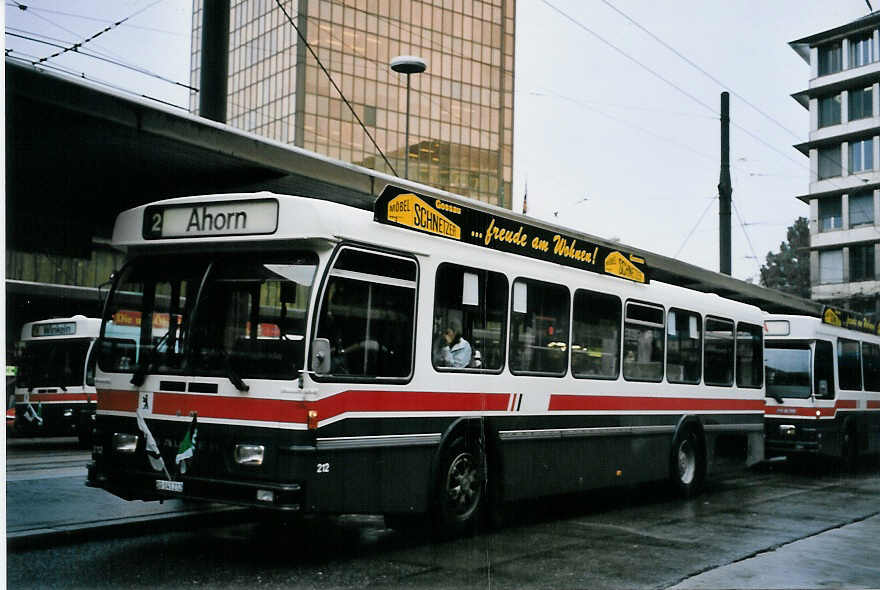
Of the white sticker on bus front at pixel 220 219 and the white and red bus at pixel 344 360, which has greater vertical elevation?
the white sticker on bus front at pixel 220 219

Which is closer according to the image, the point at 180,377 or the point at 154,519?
the point at 180,377

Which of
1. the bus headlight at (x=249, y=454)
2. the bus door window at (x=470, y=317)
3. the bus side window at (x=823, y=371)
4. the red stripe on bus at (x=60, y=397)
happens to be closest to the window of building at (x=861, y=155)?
the bus side window at (x=823, y=371)

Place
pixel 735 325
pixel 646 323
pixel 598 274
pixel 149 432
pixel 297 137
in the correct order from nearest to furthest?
1. pixel 149 432
2. pixel 598 274
3. pixel 646 323
4. pixel 735 325
5. pixel 297 137

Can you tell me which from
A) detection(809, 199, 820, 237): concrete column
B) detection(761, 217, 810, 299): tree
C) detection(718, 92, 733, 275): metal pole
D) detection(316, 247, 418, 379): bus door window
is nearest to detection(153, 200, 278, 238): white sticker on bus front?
detection(316, 247, 418, 379): bus door window

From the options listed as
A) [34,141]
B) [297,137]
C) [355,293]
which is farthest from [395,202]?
[297,137]

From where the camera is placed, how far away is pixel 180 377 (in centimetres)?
787

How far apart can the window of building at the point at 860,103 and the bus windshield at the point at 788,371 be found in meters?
55.2

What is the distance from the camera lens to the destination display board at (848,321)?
18750mm

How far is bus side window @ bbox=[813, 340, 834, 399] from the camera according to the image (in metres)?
17.9

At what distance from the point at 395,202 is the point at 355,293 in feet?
3.18

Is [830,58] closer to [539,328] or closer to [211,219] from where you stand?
[539,328]

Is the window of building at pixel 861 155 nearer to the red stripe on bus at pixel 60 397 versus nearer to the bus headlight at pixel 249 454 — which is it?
the red stripe on bus at pixel 60 397

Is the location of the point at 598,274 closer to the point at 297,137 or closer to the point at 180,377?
the point at 180,377

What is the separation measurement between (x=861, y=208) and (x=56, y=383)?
6040 cm
